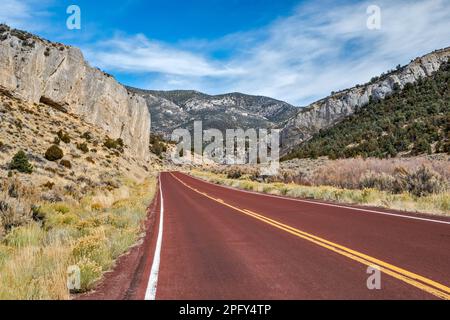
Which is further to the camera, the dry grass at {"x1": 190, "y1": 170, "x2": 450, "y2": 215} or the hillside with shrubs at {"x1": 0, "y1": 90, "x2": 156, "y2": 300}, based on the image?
the dry grass at {"x1": 190, "y1": 170, "x2": 450, "y2": 215}

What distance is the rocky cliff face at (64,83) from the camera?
53156 mm

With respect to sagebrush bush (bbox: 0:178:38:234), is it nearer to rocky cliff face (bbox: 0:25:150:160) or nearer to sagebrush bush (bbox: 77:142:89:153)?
sagebrush bush (bbox: 77:142:89:153)

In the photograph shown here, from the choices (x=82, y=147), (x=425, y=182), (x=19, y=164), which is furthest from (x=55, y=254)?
(x=82, y=147)

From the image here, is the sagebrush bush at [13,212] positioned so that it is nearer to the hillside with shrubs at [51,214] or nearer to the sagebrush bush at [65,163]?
the hillside with shrubs at [51,214]

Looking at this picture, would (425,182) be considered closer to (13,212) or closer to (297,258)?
(297,258)

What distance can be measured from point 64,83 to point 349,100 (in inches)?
3595

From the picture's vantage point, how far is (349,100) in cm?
12344

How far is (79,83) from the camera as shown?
215 ft

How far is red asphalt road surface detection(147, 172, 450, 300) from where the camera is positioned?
525 centimetres

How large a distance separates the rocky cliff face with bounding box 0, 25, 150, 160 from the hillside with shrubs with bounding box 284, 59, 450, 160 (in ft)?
125

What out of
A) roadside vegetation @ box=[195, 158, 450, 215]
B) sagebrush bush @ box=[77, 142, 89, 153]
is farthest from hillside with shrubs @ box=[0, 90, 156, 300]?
roadside vegetation @ box=[195, 158, 450, 215]

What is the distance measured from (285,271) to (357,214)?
7.59 metres

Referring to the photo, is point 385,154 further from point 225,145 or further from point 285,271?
point 225,145

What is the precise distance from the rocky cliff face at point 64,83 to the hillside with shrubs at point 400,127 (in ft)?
125
